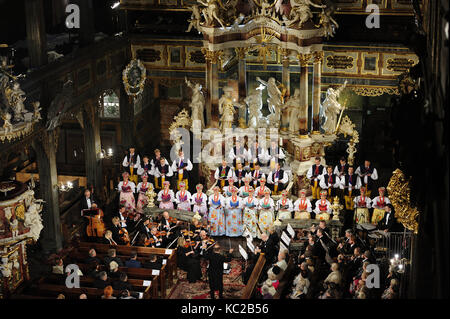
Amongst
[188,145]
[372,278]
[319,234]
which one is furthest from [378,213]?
[188,145]

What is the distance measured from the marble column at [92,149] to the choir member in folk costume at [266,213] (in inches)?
238

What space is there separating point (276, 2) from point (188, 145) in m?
5.75

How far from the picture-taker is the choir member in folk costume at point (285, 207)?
70.1 feet

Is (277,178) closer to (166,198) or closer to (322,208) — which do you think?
(322,208)

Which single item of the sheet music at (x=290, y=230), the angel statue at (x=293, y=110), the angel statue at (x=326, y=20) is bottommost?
the sheet music at (x=290, y=230)

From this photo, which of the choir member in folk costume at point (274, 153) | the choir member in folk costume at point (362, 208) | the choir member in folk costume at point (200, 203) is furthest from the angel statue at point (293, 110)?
the choir member in folk costume at point (200, 203)

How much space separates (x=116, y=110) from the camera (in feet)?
95.1

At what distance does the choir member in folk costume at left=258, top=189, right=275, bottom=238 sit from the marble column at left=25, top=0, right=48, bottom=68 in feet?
24.7

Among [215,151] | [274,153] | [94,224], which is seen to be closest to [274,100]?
[274,153]

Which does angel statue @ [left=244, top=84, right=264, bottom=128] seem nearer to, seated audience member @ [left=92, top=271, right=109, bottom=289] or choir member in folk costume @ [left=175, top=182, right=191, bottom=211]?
choir member in folk costume @ [left=175, top=182, right=191, bottom=211]

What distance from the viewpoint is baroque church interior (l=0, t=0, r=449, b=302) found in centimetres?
1688

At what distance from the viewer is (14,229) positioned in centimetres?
1788

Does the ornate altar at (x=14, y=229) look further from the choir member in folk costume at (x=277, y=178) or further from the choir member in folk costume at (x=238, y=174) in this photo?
the choir member in folk costume at (x=277, y=178)

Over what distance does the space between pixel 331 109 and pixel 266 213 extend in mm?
4769
